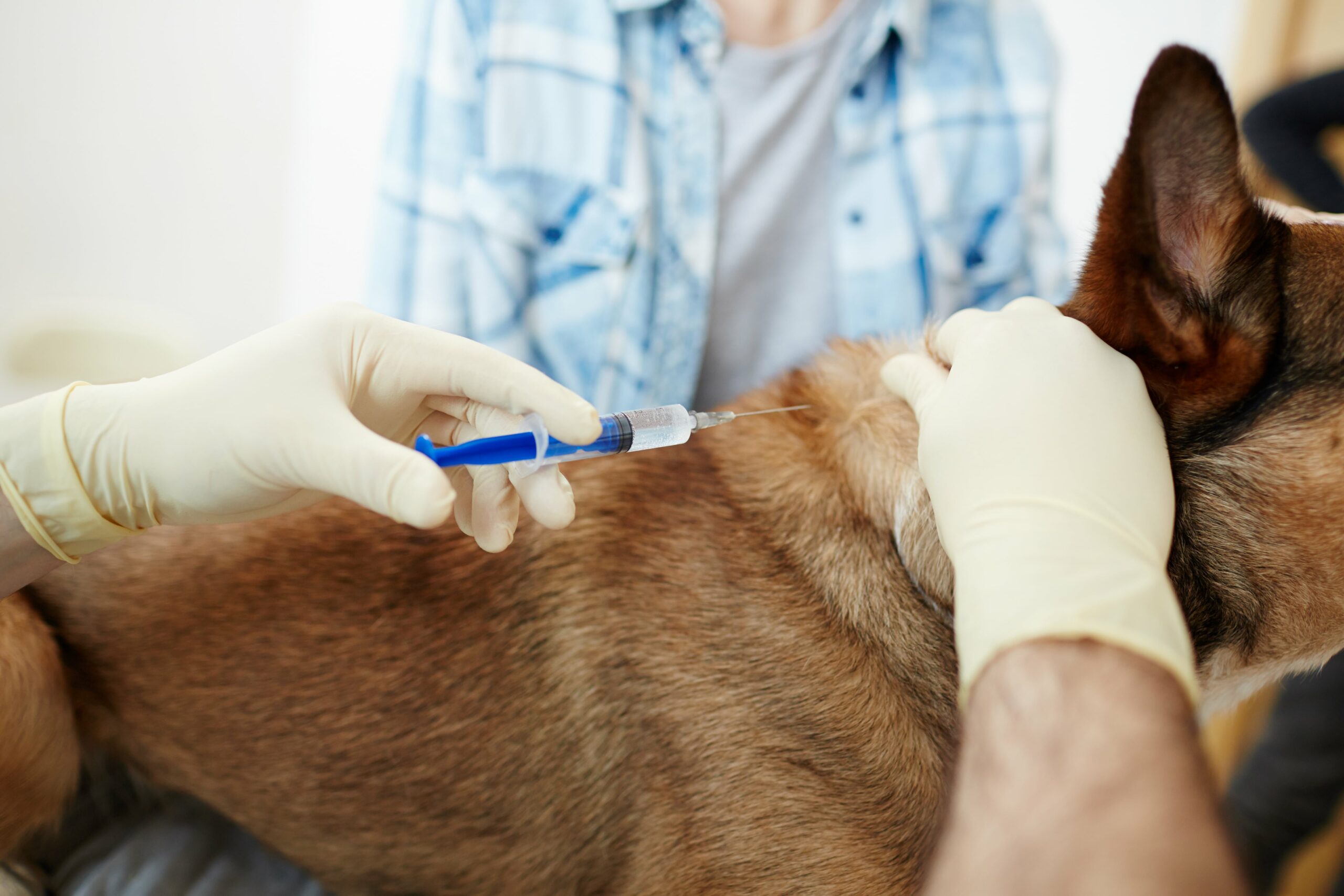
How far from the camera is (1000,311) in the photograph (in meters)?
0.99

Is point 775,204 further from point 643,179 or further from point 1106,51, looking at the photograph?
point 1106,51

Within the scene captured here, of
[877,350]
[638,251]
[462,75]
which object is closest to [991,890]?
[877,350]

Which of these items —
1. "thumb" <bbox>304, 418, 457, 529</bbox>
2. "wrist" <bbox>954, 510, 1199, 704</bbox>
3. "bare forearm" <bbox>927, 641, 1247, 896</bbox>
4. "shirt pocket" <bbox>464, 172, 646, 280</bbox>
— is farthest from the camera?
"shirt pocket" <bbox>464, 172, 646, 280</bbox>

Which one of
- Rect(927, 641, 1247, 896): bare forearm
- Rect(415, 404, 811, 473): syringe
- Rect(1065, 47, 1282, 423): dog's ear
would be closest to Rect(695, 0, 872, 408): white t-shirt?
Rect(415, 404, 811, 473): syringe

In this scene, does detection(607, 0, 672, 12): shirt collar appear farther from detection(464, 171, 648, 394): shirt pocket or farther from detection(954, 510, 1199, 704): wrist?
detection(954, 510, 1199, 704): wrist

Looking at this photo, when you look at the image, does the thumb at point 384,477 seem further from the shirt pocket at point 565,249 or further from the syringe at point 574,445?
the shirt pocket at point 565,249

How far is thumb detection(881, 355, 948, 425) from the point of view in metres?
0.97

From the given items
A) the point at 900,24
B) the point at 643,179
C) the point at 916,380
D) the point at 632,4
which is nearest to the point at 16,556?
the point at 916,380

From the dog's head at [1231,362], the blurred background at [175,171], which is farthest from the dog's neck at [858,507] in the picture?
the blurred background at [175,171]

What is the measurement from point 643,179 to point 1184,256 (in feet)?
3.86

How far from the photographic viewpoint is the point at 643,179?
5.74ft

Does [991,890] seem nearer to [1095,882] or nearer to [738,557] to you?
[1095,882]

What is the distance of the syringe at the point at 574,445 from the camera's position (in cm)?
86

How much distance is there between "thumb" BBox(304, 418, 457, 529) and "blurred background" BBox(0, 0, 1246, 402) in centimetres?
124
